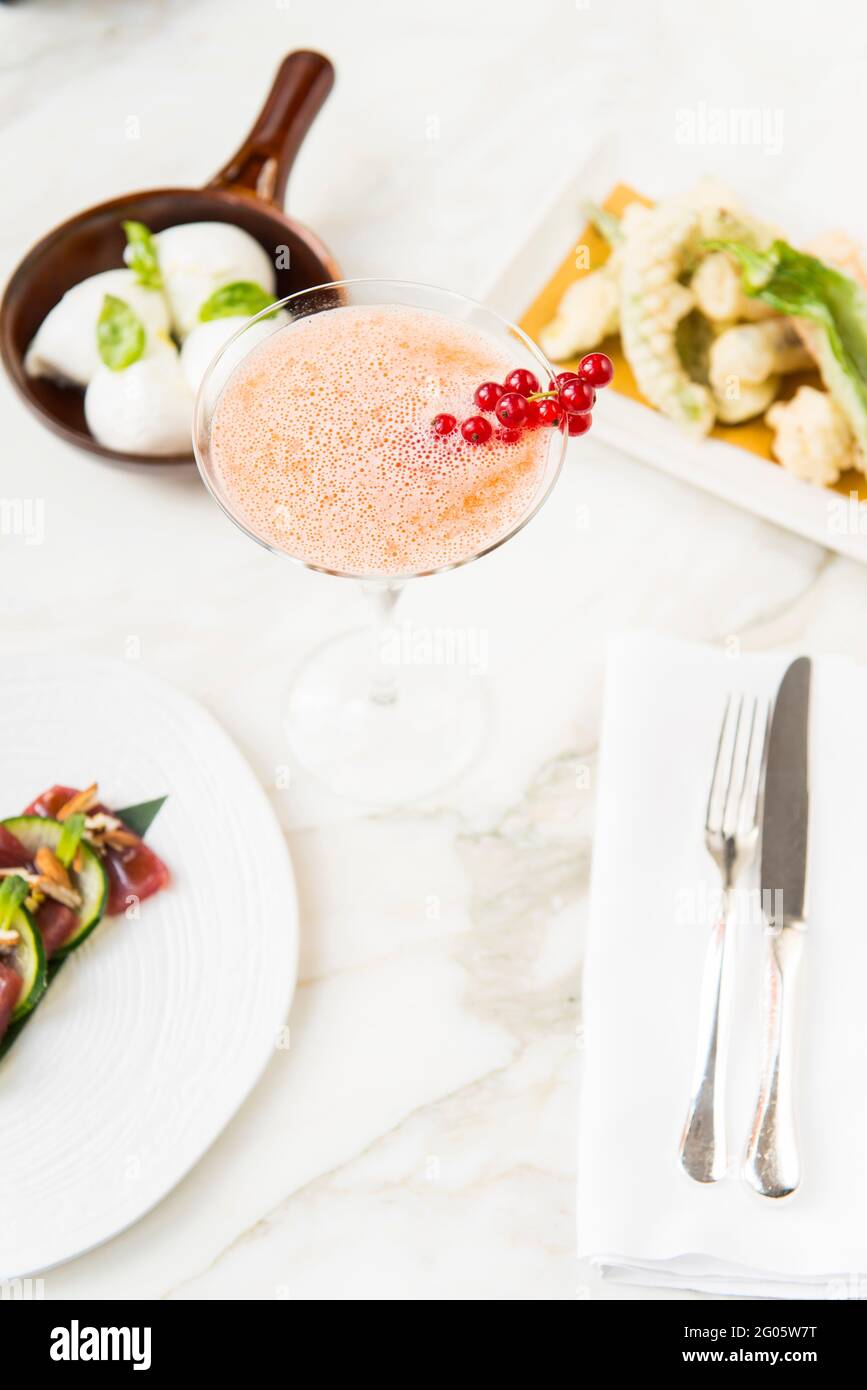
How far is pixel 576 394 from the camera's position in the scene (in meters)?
0.97

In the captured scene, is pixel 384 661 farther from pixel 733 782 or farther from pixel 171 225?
pixel 171 225

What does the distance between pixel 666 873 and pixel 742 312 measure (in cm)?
67

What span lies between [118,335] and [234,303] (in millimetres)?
131

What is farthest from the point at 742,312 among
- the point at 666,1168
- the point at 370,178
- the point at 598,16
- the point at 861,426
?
the point at 666,1168

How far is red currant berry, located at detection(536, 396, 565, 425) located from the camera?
3.18 feet

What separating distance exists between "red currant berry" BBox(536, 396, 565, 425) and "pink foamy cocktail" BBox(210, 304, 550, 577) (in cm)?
4

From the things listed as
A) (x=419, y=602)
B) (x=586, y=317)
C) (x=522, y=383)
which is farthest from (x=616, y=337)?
(x=522, y=383)

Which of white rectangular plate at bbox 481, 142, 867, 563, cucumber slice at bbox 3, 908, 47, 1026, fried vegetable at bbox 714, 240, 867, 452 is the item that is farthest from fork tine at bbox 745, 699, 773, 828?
cucumber slice at bbox 3, 908, 47, 1026

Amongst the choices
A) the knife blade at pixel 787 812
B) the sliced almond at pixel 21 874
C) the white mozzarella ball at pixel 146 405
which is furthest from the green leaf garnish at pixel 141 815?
the knife blade at pixel 787 812

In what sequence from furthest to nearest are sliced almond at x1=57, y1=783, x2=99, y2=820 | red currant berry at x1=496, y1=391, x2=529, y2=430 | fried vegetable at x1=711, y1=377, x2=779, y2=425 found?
fried vegetable at x1=711, y1=377, x2=779, y2=425 < sliced almond at x1=57, y1=783, x2=99, y2=820 < red currant berry at x1=496, y1=391, x2=529, y2=430

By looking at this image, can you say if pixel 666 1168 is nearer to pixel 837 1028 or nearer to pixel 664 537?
pixel 837 1028

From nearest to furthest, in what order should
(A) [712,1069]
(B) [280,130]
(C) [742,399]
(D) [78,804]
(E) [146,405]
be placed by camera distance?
1. (A) [712,1069]
2. (D) [78,804]
3. (E) [146,405]
4. (C) [742,399]
5. (B) [280,130]

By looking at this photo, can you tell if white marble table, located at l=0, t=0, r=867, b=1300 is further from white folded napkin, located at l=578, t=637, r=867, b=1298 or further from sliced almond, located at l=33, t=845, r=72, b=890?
sliced almond, located at l=33, t=845, r=72, b=890

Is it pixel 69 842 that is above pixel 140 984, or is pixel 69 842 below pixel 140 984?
above
